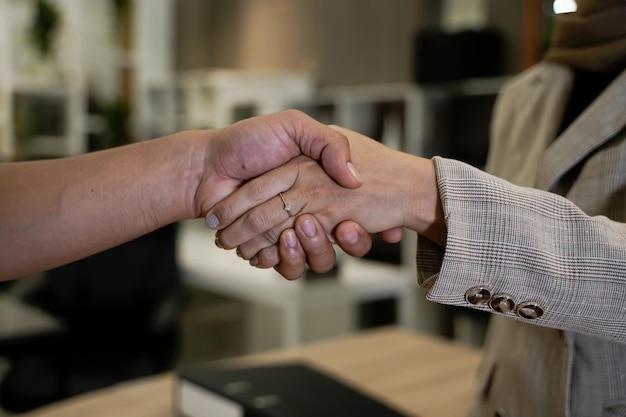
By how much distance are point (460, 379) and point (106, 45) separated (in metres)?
5.13

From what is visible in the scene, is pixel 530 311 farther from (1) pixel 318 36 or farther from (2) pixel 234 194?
(1) pixel 318 36

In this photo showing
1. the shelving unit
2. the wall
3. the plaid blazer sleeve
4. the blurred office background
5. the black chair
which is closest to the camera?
the plaid blazer sleeve

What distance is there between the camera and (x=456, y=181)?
678 mm

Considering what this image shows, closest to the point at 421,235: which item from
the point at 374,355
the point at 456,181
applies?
the point at 456,181

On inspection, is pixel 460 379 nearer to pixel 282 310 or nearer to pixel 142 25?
pixel 282 310

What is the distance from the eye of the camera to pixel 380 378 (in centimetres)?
136

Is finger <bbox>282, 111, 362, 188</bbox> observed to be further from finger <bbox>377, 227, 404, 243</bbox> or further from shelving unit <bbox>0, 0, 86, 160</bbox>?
shelving unit <bbox>0, 0, 86, 160</bbox>

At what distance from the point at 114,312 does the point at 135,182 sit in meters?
1.83

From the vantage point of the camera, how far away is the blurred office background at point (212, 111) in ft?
7.97

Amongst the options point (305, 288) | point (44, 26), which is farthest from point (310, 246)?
point (44, 26)

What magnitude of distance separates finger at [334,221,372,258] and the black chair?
5.09 feet

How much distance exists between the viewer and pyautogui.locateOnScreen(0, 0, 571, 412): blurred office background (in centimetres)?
243

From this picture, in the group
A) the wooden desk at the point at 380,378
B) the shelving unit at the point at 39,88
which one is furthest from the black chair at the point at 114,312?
the shelving unit at the point at 39,88

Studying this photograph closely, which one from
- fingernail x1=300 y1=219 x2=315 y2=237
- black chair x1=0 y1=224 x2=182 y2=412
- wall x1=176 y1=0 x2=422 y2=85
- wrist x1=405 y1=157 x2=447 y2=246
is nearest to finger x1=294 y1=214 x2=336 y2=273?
fingernail x1=300 y1=219 x2=315 y2=237
